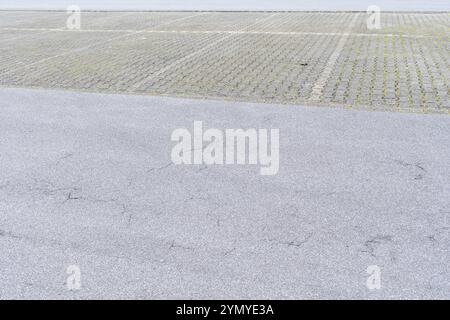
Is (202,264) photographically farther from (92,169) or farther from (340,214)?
(92,169)

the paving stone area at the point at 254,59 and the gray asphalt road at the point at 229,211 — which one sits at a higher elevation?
the paving stone area at the point at 254,59

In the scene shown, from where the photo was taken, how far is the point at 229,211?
4996 mm

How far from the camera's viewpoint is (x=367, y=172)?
5730mm

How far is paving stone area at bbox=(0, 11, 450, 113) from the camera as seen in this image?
8984mm

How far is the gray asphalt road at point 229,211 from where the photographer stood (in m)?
3.95
